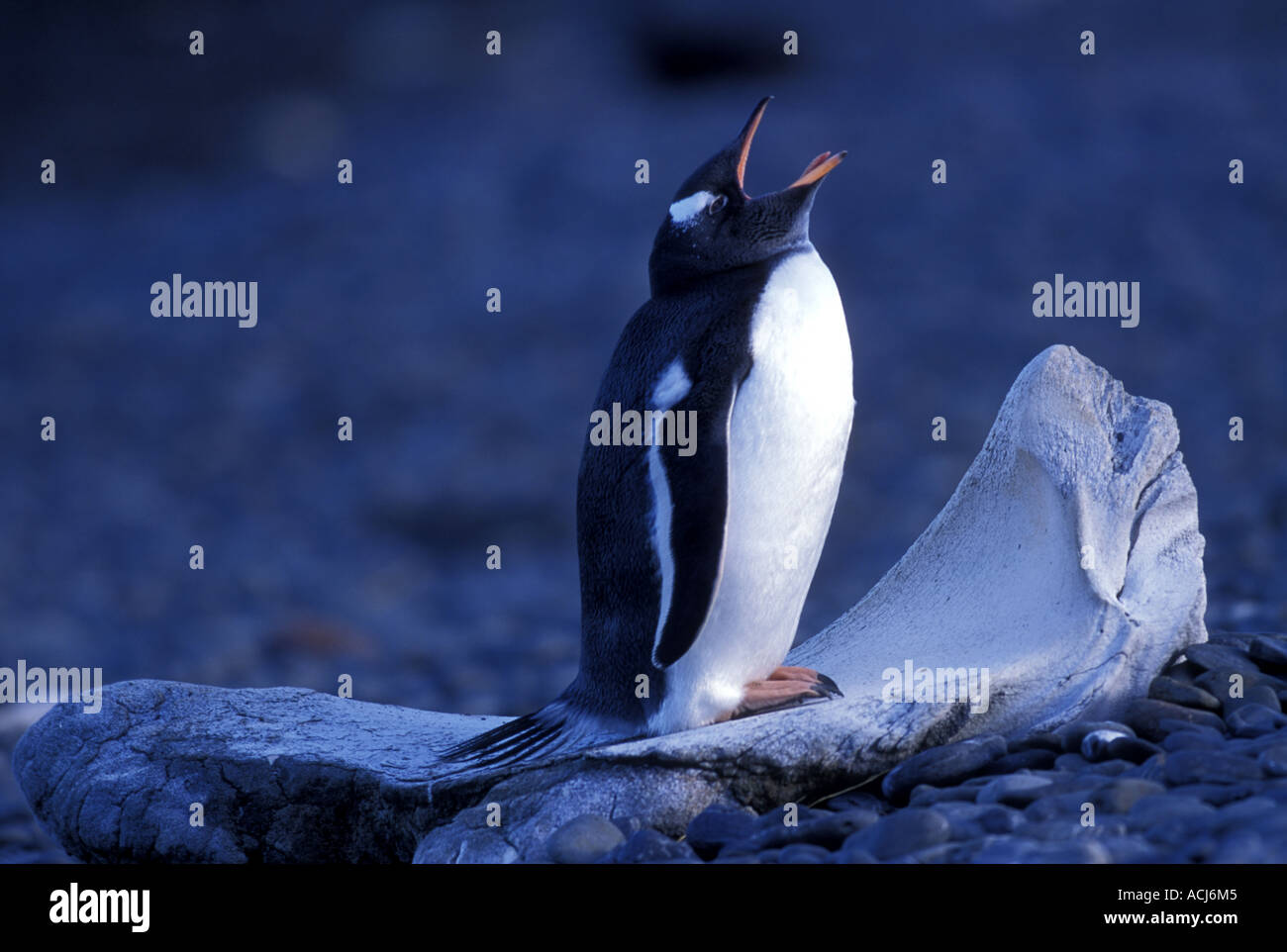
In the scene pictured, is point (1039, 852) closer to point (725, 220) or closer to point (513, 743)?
point (513, 743)

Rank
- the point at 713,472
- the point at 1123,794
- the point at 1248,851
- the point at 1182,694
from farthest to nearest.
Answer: the point at 1182,694, the point at 713,472, the point at 1123,794, the point at 1248,851

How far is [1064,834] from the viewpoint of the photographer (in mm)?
2348

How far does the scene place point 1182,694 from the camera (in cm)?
315

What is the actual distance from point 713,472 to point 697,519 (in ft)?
0.34

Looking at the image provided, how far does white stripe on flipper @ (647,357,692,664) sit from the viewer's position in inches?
121

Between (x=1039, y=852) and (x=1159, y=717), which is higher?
(x=1159, y=717)

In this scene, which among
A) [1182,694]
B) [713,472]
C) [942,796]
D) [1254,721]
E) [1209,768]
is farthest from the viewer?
[1182,694]

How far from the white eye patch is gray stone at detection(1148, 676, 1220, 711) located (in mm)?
1470

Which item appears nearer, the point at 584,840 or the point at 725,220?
the point at 584,840

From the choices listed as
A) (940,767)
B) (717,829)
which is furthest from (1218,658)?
(717,829)

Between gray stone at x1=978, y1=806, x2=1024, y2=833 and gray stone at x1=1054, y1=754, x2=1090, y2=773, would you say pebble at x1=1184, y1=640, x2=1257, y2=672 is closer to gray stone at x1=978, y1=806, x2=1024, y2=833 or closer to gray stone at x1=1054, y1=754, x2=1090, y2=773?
gray stone at x1=1054, y1=754, x2=1090, y2=773
